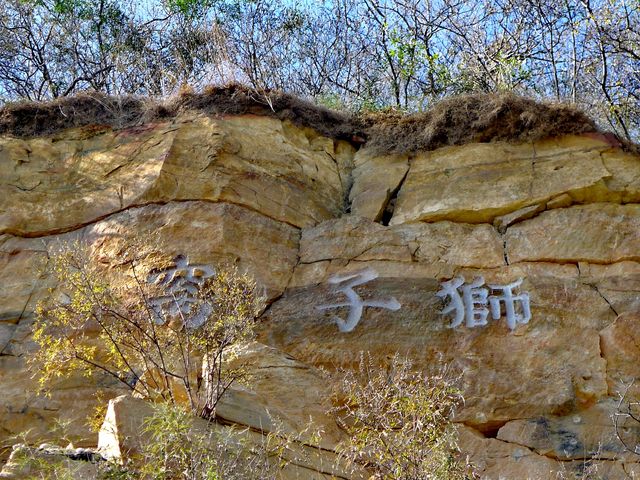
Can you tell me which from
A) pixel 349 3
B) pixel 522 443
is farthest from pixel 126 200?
pixel 349 3

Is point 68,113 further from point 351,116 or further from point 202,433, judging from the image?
point 202,433

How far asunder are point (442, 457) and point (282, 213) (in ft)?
10.1

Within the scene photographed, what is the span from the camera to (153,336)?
5.25 metres

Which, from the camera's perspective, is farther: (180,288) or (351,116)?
(351,116)

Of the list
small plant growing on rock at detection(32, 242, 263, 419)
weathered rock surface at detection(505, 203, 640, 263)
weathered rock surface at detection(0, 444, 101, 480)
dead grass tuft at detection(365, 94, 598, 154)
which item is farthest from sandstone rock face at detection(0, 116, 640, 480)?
weathered rock surface at detection(0, 444, 101, 480)

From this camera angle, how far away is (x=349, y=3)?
1076 cm

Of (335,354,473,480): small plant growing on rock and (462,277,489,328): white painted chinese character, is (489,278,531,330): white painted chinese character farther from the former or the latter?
(335,354,473,480): small plant growing on rock

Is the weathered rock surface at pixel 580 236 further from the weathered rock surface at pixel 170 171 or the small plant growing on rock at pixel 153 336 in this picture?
the small plant growing on rock at pixel 153 336

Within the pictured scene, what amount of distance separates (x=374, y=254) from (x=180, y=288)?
153cm

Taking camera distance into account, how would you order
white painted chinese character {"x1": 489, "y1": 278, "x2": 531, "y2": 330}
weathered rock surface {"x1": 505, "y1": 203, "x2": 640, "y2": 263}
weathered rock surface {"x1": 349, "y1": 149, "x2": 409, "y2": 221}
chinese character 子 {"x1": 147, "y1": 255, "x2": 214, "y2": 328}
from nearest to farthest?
chinese character 子 {"x1": 147, "y1": 255, "x2": 214, "y2": 328} < white painted chinese character {"x1": 489, "y1": 278, "x2": 531, "y2": 330} < weathered rock surface {"x1": 505, "y1": 203, "x2": 640, "y2": 263} < weathered rock surface {"x1": 349, "y1": 149, "x2": 409, "y2": 221}

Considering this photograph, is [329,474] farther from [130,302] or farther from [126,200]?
[126,200]

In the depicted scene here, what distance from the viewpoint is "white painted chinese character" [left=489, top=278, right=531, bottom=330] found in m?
6.11

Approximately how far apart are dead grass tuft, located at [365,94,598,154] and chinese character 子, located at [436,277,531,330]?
158 centimetres

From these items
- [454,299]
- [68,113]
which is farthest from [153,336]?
[68,113]
